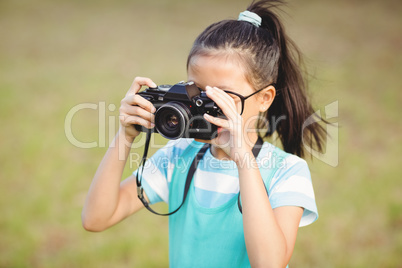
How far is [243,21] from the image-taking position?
1373 millimetres

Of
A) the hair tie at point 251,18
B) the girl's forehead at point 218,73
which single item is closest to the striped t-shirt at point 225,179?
the girl's forehead at point 218,73

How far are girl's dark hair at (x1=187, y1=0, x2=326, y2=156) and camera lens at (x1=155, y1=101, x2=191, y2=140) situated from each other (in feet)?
0.66

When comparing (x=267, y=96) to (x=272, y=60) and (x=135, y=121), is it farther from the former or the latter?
(x=135, y=121)

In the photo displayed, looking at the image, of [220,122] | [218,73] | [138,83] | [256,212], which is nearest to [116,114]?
[138,83]

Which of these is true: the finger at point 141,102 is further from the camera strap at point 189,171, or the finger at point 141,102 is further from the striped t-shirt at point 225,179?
the striped t-shirt at point 225,179

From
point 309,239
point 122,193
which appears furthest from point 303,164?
point 309,239

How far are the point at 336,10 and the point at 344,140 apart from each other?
562 cm

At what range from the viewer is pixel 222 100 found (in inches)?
45.2

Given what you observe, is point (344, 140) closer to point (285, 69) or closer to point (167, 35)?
point (285, 69)

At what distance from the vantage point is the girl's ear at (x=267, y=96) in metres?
1.36

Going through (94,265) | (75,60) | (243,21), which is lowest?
(94,265)

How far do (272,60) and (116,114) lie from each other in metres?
2.73

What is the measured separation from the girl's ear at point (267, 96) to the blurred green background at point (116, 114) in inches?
12.5

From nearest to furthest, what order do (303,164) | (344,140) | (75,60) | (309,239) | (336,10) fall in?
(303,164), (309,239), (344,140), (75,60), (336,10)
